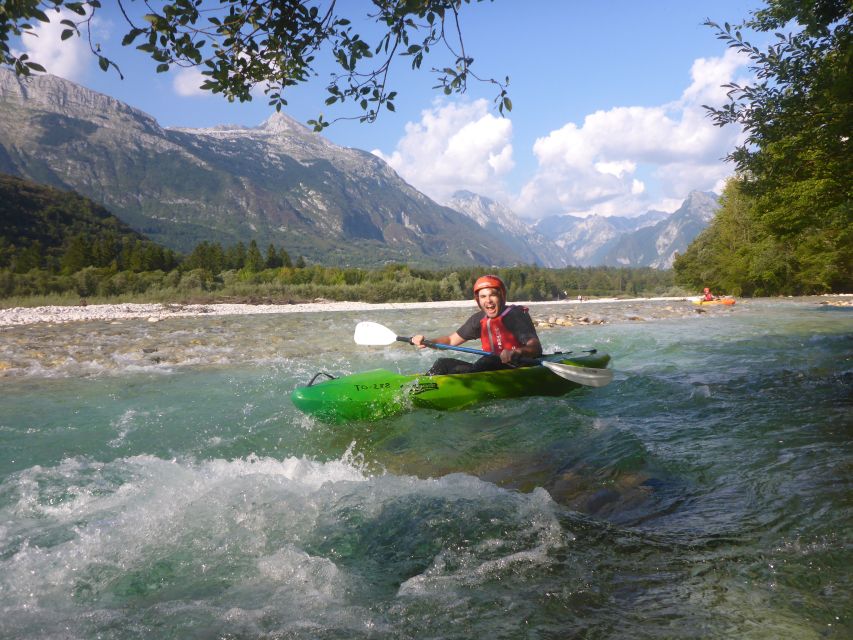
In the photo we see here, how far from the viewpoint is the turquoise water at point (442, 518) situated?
254cm

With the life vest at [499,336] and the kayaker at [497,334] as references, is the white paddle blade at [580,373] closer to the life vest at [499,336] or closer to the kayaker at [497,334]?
the kayaker at [497,334]

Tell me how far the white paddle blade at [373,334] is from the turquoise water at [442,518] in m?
1.59

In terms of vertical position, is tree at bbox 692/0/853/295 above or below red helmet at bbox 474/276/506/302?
above

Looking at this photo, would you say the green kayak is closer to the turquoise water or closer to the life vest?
the turquoise water

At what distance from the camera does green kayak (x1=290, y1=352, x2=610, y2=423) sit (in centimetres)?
682

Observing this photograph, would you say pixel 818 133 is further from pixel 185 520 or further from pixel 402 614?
pixel 185 520

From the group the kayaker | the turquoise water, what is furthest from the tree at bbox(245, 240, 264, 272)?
the kayaker

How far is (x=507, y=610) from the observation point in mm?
2527

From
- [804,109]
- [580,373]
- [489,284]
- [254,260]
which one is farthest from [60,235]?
[804,109]

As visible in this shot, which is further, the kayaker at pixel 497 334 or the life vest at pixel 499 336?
the life vest at pixel 499 336

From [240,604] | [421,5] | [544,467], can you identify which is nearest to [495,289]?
[544,467]

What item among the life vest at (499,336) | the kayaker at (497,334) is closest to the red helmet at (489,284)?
the kayaker at (497,334)

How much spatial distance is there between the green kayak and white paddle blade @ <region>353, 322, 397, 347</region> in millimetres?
1130

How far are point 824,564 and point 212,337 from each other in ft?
55.0
